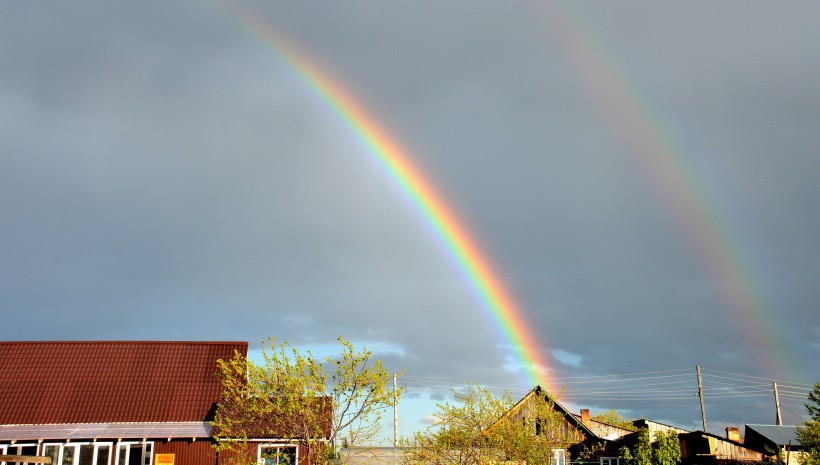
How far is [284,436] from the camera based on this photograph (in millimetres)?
25188

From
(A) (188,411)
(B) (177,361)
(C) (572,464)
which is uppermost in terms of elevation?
(B) (177,361)

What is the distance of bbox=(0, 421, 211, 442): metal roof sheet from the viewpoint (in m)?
35.6

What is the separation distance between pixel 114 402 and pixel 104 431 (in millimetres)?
3969

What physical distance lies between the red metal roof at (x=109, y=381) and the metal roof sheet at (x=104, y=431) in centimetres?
91

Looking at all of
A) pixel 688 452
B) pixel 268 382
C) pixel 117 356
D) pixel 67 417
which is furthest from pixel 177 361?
pixel 688 452

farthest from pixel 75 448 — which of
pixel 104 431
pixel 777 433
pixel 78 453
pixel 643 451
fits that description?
pixel 777 433

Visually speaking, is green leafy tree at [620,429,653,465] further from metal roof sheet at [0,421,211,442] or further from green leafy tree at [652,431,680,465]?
metal roof sheet at [0,421,211,442]

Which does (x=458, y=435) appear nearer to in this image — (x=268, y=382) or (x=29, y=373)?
(x=268, y=382)

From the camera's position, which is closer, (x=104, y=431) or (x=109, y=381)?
(x=104, y=431)

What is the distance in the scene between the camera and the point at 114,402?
40.5m

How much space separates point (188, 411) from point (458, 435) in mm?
17394

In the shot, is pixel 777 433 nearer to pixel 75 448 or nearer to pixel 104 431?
pixel 104 431

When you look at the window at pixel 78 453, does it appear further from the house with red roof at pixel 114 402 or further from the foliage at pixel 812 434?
the foliage at pixel 812 434

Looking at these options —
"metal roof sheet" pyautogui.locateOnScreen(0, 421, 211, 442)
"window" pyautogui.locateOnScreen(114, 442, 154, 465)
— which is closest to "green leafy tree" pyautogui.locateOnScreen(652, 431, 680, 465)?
"metal roof sheet" pyautogui.locateOnScreen(0, 421, 211, 442)
